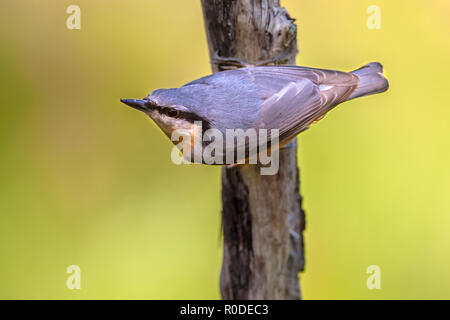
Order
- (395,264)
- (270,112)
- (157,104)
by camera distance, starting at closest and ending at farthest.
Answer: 1. (157,104)
2. (270,112)
3. (395,264)

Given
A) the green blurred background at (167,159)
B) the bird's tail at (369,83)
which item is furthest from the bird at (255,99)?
the green blurred background at (167,159)

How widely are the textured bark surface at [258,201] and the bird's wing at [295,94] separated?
140 mm

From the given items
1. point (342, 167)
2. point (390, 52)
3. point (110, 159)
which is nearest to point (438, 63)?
point (390, 52)

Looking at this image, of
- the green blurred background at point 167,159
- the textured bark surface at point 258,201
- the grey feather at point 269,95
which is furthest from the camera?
the green blurred background at point 167,159

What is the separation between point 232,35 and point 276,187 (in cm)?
72

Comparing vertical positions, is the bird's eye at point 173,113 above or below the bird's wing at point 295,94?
below

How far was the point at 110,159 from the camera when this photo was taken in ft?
11.1

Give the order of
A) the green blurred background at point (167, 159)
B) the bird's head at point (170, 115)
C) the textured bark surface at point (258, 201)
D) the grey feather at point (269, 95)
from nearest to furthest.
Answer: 1. the bird's head at point (170, 115)
2. the grey feather at point (269, 95)
3. the textured bark surface at point (258, 201)
4. the green blurred background at point (167, 159)

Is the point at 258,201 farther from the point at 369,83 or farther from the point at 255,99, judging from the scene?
the point at 369,83

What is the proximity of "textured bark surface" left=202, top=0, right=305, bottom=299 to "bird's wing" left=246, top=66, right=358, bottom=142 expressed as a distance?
14cm

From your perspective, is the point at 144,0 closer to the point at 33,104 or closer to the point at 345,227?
the point at 33,104

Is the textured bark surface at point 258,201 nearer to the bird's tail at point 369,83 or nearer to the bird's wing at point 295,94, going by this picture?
the bird's wing at point 295,94

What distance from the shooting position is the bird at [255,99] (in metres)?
1.88

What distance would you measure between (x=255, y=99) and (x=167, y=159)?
1.46 metres
